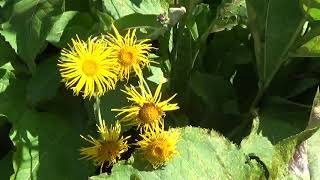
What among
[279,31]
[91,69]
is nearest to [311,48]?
[279,31]

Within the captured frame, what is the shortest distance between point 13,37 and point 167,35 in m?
0.40

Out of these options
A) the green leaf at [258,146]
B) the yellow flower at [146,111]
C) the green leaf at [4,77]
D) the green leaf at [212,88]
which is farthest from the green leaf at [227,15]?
the green leaf at [4,77]

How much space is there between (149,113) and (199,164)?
150 mm

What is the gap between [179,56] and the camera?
1.67 metres

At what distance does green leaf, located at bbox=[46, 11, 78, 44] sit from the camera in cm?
163

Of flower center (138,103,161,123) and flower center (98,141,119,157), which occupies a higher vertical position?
flower center (138,103,161,123)

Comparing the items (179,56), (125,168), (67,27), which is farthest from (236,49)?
(125,168)

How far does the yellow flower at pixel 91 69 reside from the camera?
1340 millimetres

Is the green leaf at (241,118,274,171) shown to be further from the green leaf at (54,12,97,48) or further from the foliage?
the green leaf at (54,12,97,48)

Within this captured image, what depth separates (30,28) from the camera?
1.66 m

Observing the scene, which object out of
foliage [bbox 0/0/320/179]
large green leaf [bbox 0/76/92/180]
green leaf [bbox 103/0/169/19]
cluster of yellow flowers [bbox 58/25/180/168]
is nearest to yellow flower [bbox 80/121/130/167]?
cluster of yellow flowers [bbox 58/25/180/168]

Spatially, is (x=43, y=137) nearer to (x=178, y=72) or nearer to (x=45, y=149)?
(x=45, y=149)

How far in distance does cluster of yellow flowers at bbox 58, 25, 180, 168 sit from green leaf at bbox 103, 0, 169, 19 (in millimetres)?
215

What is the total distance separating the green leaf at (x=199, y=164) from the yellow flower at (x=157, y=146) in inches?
0.9
